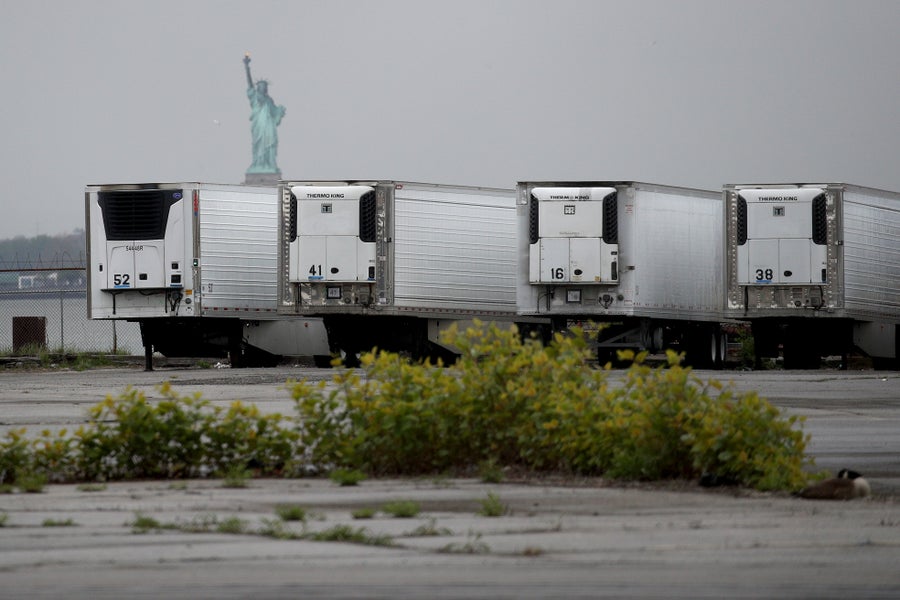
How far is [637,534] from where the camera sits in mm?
8383

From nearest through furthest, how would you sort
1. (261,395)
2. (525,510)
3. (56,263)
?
(525,510) → (261,395) → (56,263)

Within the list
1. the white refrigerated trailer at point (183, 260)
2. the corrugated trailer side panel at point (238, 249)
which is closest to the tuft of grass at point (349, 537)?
the white refrigerated trailer at point (183, 260)

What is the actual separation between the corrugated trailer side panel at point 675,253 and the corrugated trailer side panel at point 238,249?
812 centimetres

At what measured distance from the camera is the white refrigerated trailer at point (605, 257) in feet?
103

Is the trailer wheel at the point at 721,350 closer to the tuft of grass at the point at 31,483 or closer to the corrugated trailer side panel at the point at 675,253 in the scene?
the corrugated trailer side panel at the point at 675,253

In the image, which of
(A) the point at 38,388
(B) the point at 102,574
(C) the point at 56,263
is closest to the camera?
(B) the point at 102,574

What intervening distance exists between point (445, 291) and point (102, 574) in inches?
1063

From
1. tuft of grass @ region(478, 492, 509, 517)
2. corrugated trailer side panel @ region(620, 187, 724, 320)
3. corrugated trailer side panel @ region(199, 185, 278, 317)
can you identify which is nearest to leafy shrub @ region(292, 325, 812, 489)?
tuft of grass @ region(478, 492, 509, 517)

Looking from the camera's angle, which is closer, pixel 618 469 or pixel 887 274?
pixel 618 469

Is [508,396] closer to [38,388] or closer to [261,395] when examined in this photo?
[261,395]

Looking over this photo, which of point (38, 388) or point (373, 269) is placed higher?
point (373, 269)

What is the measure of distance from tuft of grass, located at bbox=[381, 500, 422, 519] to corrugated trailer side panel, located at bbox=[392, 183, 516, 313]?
2363 cm

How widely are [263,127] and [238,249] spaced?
241 ft

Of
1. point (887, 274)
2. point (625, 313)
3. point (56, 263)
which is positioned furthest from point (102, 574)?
point (56, 263)
